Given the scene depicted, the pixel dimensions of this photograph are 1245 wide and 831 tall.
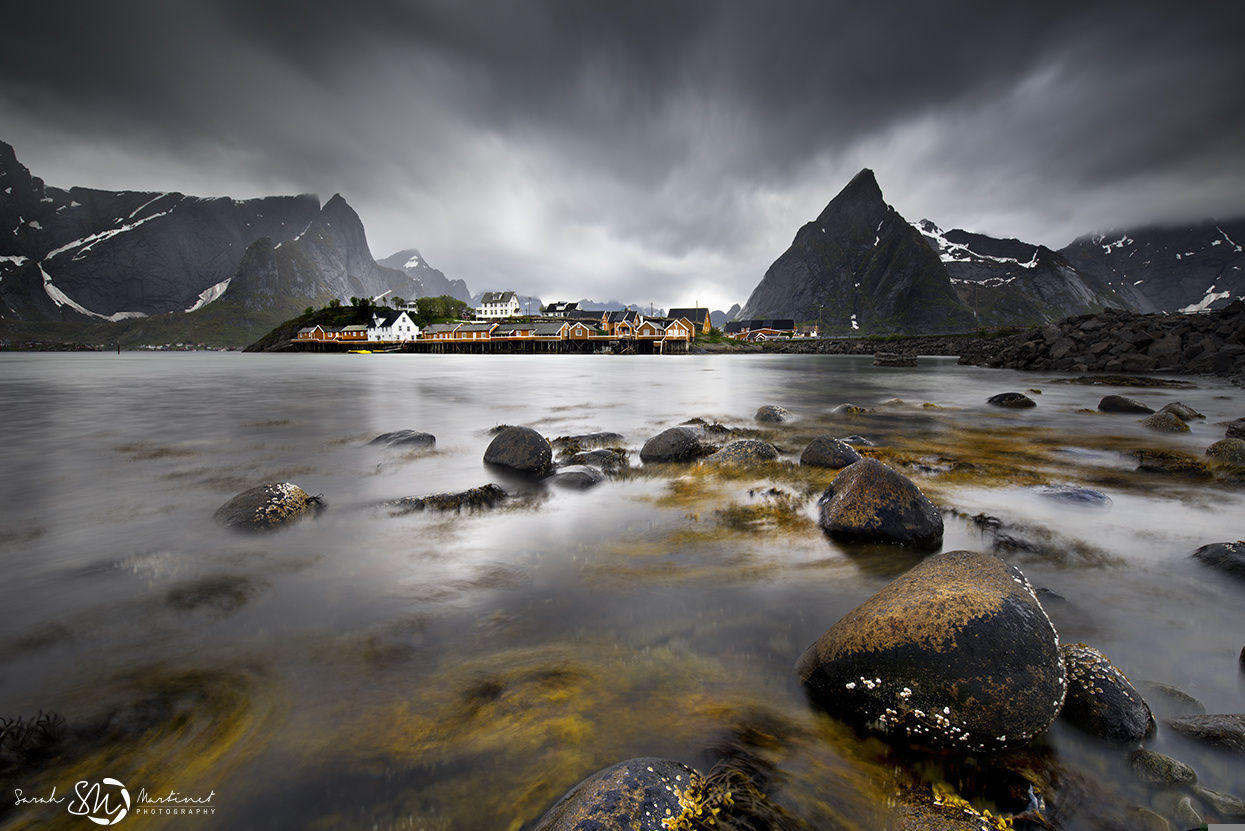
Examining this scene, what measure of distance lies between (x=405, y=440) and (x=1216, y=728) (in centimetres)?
1359

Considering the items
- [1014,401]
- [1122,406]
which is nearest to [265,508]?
[1014,401]

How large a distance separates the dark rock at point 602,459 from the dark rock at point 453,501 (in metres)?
2.25

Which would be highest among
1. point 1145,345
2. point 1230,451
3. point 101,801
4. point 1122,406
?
point 1145,345

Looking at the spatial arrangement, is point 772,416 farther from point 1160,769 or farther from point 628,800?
point 628,800

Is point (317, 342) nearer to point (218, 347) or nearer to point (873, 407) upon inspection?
point (218, 347)

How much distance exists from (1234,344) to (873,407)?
109 feet

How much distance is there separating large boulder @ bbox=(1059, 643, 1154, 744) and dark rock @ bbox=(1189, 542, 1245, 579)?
3.66 metres

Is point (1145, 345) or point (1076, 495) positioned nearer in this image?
point (1076, 495)

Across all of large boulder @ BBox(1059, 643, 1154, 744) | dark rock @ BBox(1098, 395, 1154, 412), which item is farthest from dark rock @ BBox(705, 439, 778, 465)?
dark rock @ BBox(1098, 395, 1154, 412)

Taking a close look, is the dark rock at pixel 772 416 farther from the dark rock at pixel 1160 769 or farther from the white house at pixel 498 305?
the white house at pixel 498 305

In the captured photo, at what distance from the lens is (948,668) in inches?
119

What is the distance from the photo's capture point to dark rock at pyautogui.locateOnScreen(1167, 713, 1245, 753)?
2.88 meters

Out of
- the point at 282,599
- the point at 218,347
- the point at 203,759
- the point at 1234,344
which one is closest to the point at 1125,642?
the point at 203,759

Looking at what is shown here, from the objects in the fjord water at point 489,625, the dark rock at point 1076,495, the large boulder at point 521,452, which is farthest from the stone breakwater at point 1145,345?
the large boulder at point 521,452
